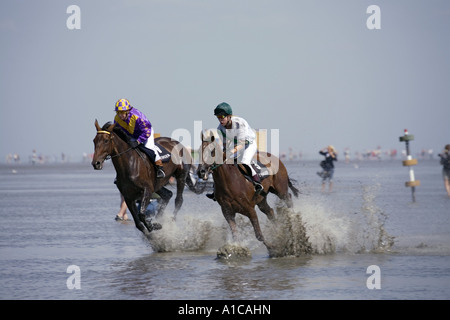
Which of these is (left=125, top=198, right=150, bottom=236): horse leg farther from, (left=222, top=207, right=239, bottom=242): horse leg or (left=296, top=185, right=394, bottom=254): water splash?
(left=296, top=185, right=394, bottom=254): water splash

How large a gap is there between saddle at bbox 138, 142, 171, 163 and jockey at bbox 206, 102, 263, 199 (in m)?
1.88

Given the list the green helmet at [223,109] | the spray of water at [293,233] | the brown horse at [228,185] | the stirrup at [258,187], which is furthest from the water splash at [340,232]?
the green helmet at [223,109]

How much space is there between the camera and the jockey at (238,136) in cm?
1298

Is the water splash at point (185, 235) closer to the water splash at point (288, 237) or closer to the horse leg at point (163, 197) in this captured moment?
the horse leg at point (163, 197)

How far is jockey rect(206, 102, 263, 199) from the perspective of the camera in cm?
1298

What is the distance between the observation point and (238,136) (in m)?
13.3

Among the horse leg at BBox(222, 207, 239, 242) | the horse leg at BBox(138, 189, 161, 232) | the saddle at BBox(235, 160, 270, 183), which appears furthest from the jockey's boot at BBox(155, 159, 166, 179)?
the horse leg at BBox(222, 207, 239, 242)

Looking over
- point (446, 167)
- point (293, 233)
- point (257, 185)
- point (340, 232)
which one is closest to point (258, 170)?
point (257, 185)

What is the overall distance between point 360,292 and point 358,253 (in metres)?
3.66

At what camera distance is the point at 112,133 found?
13.8 m

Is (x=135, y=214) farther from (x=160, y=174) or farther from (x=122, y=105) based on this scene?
(x=122, y=105)

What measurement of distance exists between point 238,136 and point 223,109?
0.67m
